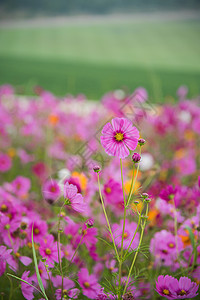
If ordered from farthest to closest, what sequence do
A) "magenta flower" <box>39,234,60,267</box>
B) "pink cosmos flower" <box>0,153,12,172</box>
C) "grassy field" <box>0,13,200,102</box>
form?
"grassy field" <box>0,13,200,102</box> < "pink cosmos flower" <box>0,153,12,172</box> < "magenta flower" <box>39,234,60,267</box>

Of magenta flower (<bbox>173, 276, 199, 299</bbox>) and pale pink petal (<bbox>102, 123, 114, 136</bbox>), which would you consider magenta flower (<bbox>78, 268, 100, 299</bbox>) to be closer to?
magenta flower (<bbox>173, 276, 199, 299</bbox>)

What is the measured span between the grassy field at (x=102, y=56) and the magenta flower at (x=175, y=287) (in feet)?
4.00

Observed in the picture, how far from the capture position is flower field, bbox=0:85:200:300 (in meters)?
0.51

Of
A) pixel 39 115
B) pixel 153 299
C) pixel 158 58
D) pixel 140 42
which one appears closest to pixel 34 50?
pixel 158 58

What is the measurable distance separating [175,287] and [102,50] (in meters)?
12.7

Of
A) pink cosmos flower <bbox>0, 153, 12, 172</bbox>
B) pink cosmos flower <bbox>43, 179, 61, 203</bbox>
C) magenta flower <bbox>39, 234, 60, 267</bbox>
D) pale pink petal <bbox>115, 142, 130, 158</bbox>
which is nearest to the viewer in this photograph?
pale pink petal <bbox>115, 142, 130, 158</bbox>

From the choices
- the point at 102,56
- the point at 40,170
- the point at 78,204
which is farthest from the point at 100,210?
the point at 102,56

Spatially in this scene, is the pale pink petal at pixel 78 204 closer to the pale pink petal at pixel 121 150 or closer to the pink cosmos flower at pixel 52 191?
the pale pink petal at pixel 121 150

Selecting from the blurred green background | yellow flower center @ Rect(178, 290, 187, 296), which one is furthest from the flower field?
the blurred green background

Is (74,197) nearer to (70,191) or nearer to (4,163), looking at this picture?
(70,191)

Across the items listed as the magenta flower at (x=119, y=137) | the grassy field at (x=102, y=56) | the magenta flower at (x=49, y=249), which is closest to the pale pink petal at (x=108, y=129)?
the magenta flower at (x=119, y=137)

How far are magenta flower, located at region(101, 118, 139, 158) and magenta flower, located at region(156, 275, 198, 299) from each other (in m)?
0.20

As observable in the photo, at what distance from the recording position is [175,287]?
506 mm

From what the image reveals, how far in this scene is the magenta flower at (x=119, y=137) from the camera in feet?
1.59
